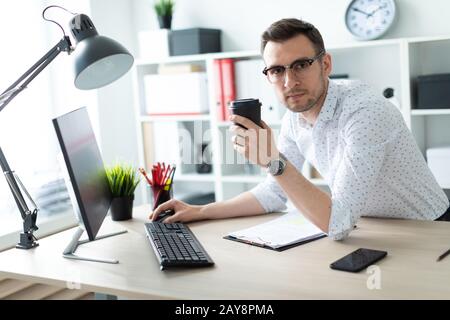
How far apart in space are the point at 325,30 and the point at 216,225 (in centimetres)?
169

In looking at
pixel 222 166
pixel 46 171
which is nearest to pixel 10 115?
pixel 46 171

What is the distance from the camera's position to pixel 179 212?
191 cm

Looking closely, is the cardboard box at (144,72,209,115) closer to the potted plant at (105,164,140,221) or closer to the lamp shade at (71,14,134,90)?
the potted plant at (105,164,140,221)

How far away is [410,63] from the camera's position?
9.06ft

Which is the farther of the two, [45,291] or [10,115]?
[10,115]

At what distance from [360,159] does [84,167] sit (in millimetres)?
792

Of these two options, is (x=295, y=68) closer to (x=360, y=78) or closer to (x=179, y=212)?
(x=179, y=212)

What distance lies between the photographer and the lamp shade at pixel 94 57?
163 centimetres

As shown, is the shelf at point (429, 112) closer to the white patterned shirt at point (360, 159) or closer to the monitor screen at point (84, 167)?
the white patterned shirt at point (360, 159)

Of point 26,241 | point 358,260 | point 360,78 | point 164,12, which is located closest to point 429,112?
point 360,78

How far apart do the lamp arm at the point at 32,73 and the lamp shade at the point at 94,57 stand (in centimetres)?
5

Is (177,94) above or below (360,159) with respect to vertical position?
above

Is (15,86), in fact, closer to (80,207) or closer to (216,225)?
(80,207)
